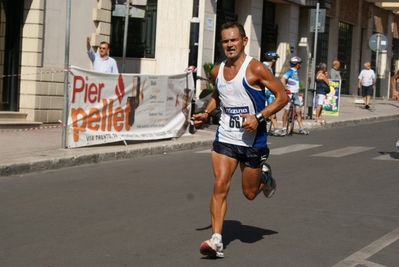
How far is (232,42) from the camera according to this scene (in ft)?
22.2

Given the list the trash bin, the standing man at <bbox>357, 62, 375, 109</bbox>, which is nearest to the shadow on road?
the trash bin

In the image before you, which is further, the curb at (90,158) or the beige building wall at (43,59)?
the beige building wall at (43,59)

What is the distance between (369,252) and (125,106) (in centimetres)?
848

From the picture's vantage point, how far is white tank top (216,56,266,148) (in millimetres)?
6789

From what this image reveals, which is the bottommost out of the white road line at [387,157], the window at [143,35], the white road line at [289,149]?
the white road line at [289,149]

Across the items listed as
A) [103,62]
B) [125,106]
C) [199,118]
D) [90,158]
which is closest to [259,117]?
[199,118]

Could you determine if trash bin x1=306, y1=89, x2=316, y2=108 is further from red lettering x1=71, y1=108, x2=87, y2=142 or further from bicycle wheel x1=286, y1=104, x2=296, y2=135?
red lettering x1=71, y1=108, x2=87, y2=142

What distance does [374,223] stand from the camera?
8117 millimetres

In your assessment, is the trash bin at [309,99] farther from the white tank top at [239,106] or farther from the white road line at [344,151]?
the white tank top at [239,106]

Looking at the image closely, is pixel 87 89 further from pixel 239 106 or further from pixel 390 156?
pixel 239 106

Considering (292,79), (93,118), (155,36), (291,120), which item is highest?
(155,36)

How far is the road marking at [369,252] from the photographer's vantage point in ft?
20.9

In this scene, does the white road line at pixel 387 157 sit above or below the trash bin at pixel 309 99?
below

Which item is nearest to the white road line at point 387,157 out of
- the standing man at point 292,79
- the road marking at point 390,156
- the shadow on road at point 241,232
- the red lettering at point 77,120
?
the road marking at point 390,156
